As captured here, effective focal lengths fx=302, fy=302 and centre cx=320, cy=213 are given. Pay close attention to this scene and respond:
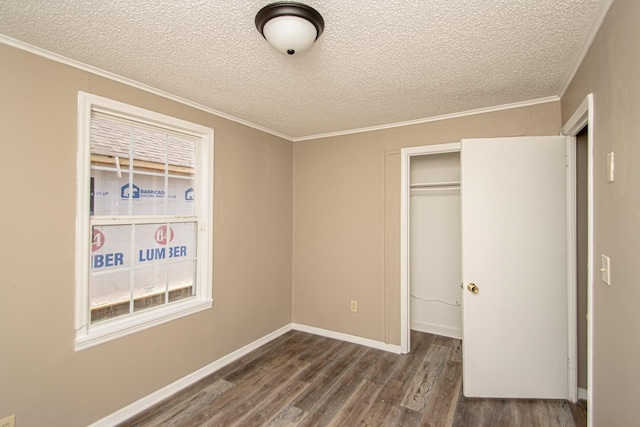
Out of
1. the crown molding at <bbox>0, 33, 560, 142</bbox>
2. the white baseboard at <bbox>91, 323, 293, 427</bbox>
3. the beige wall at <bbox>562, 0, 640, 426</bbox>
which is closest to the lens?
the beige wall at <bbox>562, 0, 640, 426</bbox>

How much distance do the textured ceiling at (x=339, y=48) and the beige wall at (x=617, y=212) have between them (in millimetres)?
261

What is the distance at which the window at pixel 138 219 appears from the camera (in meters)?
1.98

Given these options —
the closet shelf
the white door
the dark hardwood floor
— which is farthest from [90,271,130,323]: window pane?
the closet shelf

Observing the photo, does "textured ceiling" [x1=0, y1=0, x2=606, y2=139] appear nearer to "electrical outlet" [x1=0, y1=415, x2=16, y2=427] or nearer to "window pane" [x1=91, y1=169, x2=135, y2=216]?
"window pane" [x1=91, y1=169, x2=135, y2=216]

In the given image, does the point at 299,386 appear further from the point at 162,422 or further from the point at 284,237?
the point at 284,237

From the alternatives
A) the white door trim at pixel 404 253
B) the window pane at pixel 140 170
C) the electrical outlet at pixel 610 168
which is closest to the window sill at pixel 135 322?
the window pane at pixel 140 170

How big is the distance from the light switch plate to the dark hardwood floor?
130cm

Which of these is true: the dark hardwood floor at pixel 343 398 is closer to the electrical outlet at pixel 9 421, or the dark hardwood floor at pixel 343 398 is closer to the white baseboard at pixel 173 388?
the white baseboard at pixel 173 388

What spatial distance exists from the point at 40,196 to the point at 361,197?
2654 millimetres

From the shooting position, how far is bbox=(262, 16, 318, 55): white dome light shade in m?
1.40

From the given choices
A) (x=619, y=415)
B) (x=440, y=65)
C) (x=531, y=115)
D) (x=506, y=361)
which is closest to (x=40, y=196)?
(x=440, y=65)

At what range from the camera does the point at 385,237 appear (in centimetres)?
325

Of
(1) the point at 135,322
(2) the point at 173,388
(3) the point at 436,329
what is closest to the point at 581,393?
(3) the point at 436,329

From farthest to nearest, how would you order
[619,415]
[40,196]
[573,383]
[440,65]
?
[573,383]
[440,65]
[40,196]
[619,415]
